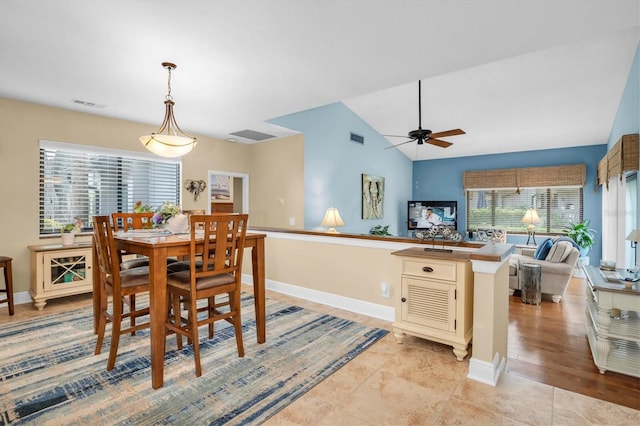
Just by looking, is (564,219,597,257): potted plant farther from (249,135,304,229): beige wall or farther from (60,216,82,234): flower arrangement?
(60,216,82,234): flower arrangement

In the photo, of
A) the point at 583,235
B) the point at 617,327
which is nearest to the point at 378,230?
the point at 583,235

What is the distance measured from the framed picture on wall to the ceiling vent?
7.71 feet

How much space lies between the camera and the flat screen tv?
8281 millimetres

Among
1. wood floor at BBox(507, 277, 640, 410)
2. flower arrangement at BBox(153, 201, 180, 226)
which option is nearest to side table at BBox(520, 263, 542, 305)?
wood floor at BBox(507, 277, 640, 410)

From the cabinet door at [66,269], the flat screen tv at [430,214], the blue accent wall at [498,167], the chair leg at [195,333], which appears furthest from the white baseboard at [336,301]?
the blue accent wall at [498,167]

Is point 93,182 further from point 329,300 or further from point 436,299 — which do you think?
point 436,299

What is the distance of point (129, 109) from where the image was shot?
4.04 m

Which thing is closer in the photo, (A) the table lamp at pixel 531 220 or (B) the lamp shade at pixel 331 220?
(B) the lamp shade at pixel 331 220

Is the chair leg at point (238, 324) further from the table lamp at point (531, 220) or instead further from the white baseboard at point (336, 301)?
the table lamp at point (531, 220)

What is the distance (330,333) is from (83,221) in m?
3.61

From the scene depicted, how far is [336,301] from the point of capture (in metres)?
3.65

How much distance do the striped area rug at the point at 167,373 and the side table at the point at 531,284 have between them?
267 centimetres

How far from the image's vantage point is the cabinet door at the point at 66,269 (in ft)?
11.9

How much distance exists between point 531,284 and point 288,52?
4.26m
